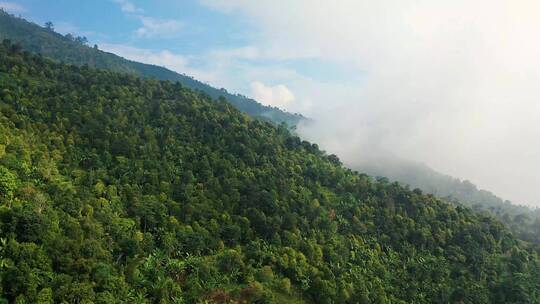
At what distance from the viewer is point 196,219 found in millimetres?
76562

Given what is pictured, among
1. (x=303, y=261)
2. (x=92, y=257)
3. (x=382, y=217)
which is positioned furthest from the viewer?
(x=382, y=217)

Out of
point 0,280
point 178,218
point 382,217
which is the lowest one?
point 0,280

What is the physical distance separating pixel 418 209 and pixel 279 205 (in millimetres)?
30426

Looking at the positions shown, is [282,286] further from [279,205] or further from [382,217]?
[382,217]

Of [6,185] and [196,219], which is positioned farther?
[196,219]

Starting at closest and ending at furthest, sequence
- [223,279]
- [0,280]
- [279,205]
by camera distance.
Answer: [0,280] < [223,279] < [279,205]

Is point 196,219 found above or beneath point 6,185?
beneath

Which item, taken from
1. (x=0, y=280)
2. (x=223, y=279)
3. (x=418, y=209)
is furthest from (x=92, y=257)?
(x=418, y=209)

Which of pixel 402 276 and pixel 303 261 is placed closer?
pixel 303 261

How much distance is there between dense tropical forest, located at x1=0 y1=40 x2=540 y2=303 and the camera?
188 feet

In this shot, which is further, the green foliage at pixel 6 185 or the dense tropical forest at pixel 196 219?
the green foliage at pixel 6 185

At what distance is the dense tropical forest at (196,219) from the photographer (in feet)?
188

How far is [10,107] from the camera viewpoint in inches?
3206

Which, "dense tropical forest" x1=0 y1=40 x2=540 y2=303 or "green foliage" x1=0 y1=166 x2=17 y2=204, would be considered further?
"green foliage" x1=0 y1=166 x2=17 y2=204
